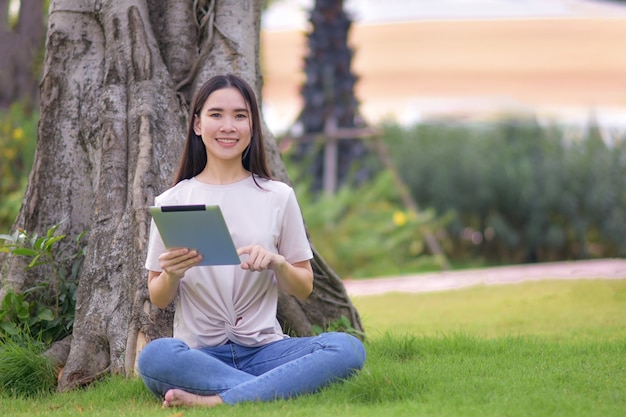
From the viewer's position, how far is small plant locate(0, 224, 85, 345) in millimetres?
4141

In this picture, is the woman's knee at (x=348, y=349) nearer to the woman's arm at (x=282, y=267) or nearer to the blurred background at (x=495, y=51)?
the woman's arm at (x=282, y=267)

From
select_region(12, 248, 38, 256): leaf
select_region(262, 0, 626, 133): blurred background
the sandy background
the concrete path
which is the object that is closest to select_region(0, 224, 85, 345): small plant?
select_region(12, 248, 38, 256): leaf

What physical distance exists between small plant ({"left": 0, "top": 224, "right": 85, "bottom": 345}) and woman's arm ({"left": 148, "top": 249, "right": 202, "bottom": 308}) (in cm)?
85

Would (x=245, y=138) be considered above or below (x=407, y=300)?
above

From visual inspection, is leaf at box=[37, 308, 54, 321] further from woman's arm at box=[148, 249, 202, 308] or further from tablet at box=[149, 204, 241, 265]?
tablet at box=[149, 204, 241, 265]

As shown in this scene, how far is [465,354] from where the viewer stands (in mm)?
4082

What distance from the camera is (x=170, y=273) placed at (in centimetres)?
329

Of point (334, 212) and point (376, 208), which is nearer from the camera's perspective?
point (334, 212)

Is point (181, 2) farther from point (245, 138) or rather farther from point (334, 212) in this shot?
point (334, 212)

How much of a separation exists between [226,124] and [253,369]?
3.07 ft

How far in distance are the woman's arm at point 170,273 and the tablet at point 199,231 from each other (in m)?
0.03

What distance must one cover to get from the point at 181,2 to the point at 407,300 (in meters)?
3.13

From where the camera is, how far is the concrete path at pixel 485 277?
24.8 ft

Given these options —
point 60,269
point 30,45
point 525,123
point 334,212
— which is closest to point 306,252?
point 60,269
